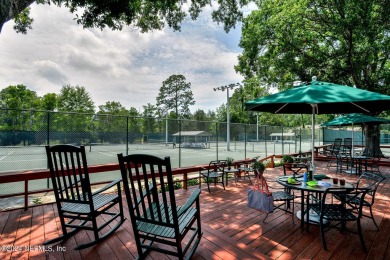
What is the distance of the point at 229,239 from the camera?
2.48 meters

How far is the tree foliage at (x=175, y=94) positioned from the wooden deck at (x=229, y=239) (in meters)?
44.0

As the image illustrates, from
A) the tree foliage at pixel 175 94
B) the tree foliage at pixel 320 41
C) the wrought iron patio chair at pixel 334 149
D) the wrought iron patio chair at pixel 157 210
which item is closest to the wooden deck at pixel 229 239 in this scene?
the wrought iron patio chair at pixel 157 210

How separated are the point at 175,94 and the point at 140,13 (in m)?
40.9

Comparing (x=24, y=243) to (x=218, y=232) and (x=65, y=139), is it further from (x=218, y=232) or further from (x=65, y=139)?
(x=65, y=139)

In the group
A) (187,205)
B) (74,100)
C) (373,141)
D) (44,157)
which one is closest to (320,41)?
(373,141)

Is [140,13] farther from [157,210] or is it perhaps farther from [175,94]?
[175,94]

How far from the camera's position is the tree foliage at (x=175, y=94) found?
46906 mm

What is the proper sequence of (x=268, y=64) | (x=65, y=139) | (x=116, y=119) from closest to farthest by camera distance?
(x=65, y=139) < (x=116, y=119) < (x=268, y=64)

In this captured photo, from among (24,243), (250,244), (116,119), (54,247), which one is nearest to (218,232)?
(250,244)

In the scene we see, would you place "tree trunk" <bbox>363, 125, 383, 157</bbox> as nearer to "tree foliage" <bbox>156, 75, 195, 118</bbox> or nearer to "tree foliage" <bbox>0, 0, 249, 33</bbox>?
"tree foliage" <bbox>0, 0, 249, 33</bbox>

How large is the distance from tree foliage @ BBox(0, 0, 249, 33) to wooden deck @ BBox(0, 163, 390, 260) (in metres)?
4.44

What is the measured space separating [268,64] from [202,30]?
402 cm

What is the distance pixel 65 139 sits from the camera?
6.66 meters

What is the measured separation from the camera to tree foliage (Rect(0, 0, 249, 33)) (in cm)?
500
